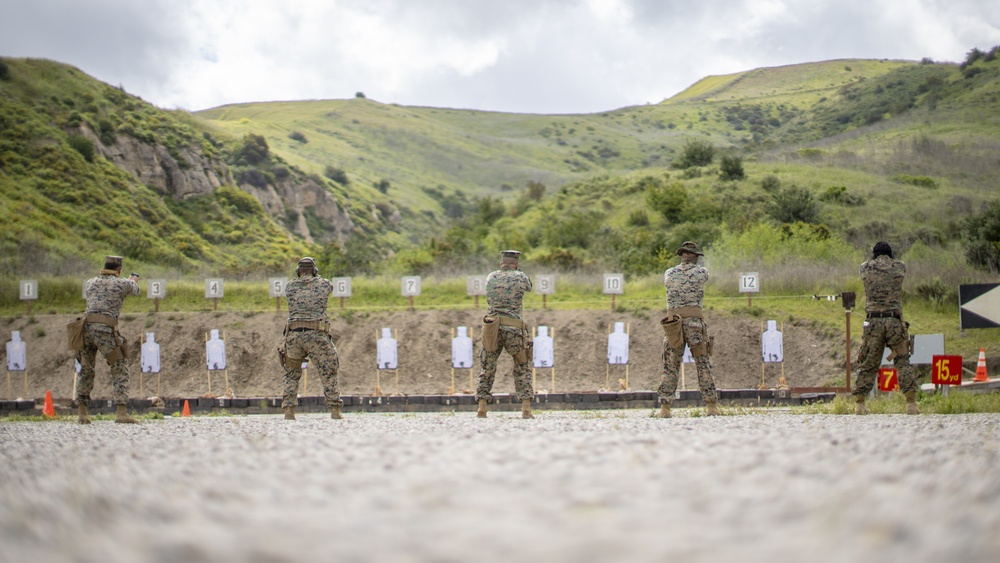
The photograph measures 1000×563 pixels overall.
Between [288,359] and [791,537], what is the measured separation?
11.5m

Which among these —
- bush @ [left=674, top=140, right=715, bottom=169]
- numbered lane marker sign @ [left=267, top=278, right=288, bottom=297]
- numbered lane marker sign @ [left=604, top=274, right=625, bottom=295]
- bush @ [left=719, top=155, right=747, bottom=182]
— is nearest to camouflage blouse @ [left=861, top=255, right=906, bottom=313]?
numbered lane marker sign @ [left=604, top=274, right=625, bottom=295]

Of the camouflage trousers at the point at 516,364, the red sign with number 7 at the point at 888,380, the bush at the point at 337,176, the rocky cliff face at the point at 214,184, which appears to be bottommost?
the red sign with number 7 at the point at 888,380

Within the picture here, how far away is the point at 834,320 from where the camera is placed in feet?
90.0

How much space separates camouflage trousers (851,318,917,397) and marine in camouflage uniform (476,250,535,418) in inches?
174

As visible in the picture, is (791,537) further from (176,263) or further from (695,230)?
(176,263)

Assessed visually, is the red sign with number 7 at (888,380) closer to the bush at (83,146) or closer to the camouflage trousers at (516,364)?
the camouflage trousers at (516,364)

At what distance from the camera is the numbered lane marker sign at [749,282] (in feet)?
92.3

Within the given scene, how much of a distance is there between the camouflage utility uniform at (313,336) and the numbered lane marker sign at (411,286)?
15902mm

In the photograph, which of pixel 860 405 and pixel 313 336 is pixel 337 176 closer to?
pixel 313 336

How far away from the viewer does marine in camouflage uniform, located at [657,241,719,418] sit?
43.7 feet

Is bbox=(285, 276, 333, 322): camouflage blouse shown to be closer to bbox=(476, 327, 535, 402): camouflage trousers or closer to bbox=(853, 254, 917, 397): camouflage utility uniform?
bbox=(476, 327, 535, 402): camouflage trousers

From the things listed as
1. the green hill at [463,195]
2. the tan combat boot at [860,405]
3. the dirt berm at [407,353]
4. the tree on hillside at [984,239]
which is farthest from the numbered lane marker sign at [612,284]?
the tan combat boot at [860,405]

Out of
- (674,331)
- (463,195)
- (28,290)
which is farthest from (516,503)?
(463,195)

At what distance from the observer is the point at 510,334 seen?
1405 cm
